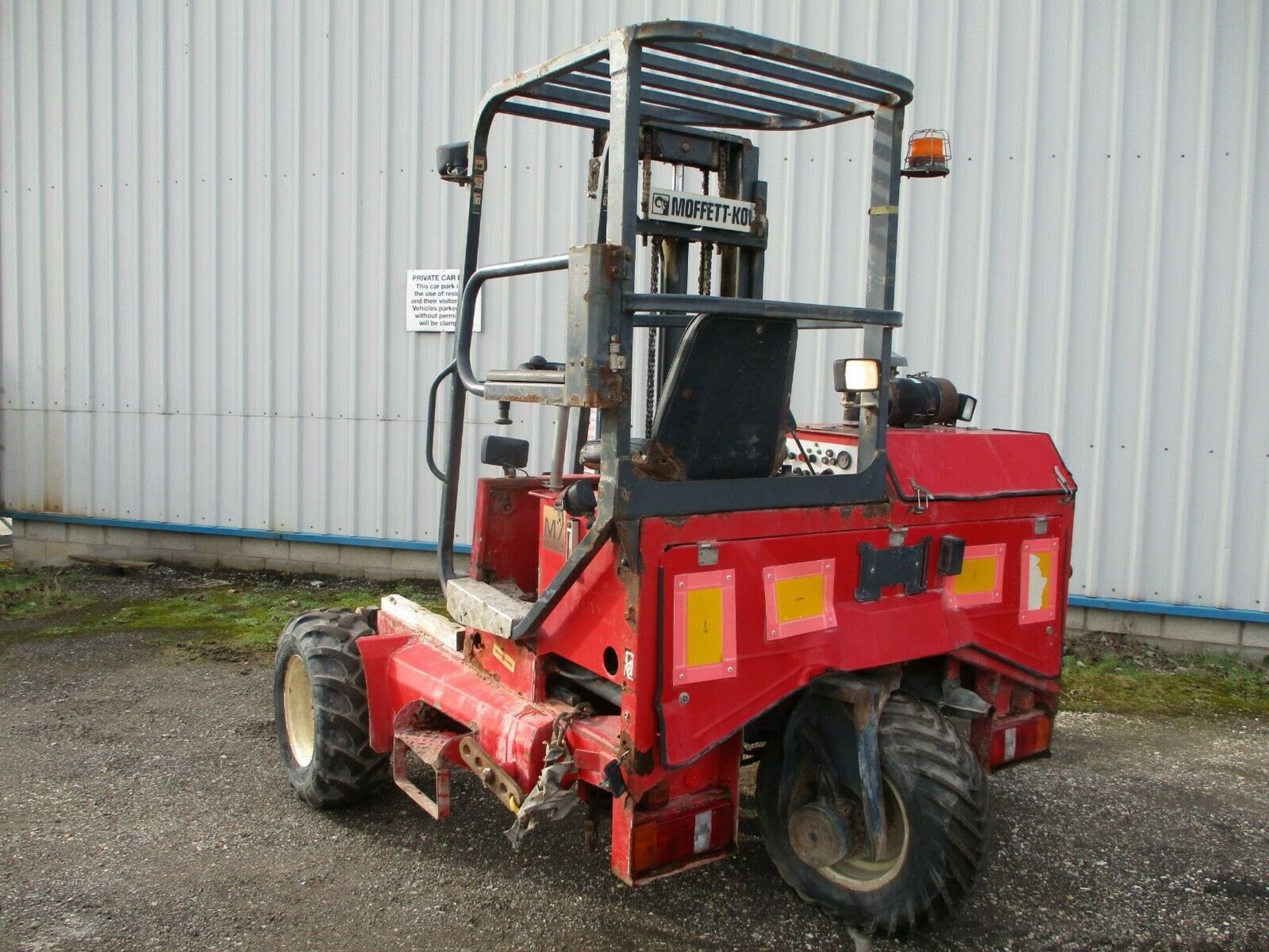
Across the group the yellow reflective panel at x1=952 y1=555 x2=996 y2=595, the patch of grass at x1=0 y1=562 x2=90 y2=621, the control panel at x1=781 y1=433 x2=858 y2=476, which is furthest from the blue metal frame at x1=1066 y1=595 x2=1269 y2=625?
the patch of grass at x1=0 y1=562 x2=90 y2=621

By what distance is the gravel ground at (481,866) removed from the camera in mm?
3455

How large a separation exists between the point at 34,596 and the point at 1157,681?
8.03 meters

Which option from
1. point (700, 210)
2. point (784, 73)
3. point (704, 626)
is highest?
point (784, 73)

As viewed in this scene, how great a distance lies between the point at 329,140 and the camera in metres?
8.48

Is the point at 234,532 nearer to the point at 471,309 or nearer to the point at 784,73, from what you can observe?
the point at 471,309

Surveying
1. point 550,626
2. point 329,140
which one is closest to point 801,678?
point 550,626

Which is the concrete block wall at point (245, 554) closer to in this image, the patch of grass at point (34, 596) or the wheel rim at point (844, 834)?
the patch of grass at point (34, 596)

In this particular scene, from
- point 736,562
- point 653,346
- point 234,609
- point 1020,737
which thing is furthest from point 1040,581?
point 234,609

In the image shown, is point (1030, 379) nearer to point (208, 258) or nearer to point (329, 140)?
point (329, 140)

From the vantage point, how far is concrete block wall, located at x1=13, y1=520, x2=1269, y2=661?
6875mm

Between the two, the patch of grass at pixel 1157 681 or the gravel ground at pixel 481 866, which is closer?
the gravel ground at pixel 481 866

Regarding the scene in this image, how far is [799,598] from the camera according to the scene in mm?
3219

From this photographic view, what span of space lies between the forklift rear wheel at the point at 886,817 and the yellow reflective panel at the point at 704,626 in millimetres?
511

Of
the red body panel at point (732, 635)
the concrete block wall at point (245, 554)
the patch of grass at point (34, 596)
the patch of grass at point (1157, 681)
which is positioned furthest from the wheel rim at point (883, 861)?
the patch of grass at point (34, 596)
